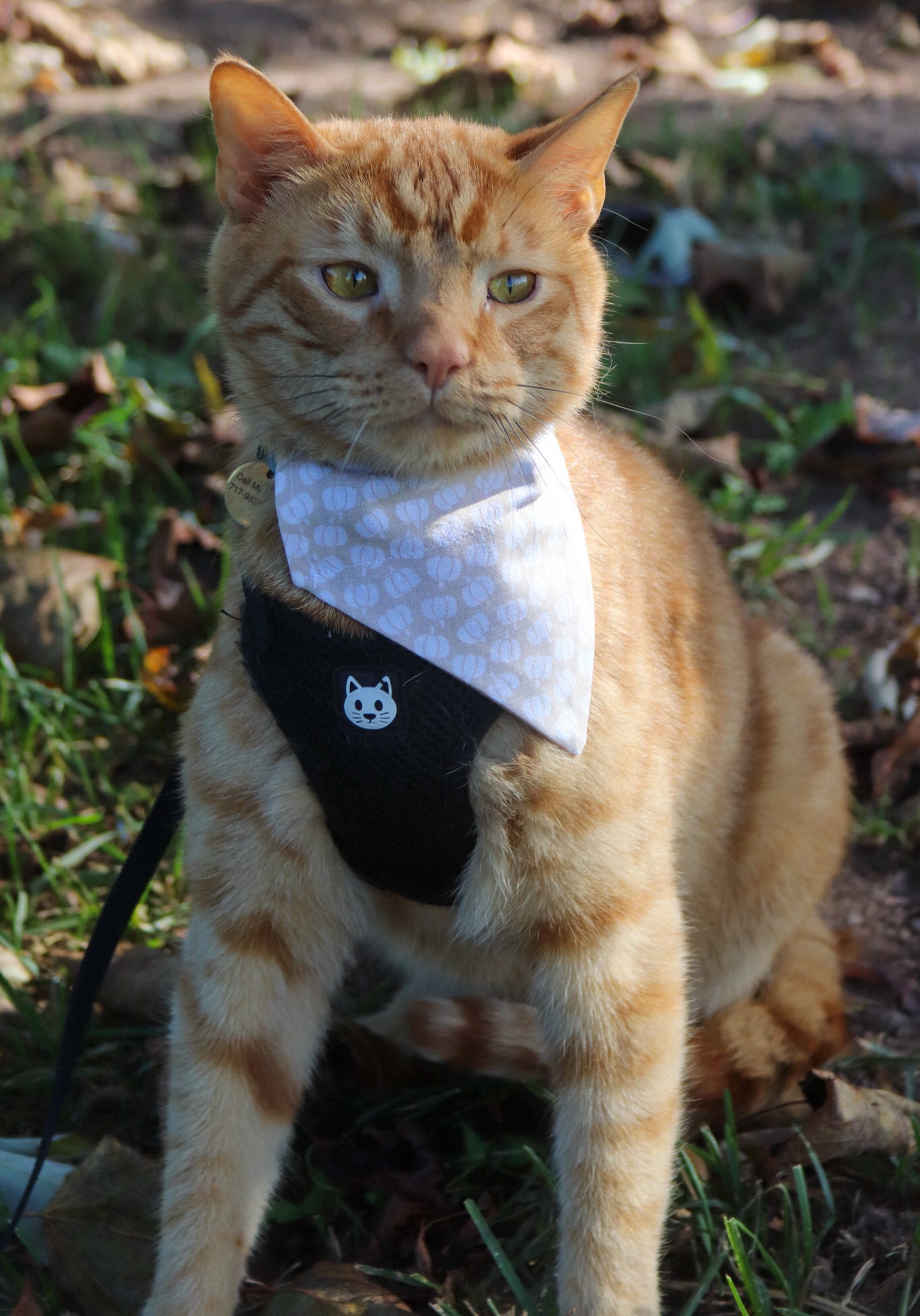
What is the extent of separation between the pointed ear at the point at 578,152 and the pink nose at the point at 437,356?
1.14 ft

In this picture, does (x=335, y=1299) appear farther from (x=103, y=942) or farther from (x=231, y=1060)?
(x=103, y=942)

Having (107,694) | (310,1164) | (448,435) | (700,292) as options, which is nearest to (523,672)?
(448,435)

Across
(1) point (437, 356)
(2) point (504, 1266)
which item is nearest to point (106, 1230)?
(2) point (504, 1266)

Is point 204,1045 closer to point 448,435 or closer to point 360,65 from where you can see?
point 448,435

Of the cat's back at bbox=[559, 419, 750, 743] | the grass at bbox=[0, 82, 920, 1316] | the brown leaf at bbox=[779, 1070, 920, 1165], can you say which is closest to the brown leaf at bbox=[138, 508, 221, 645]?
the grass at bbox=[0, 82, 920, 1316]

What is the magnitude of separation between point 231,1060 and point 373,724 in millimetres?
569

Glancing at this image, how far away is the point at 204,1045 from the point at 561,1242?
1.90ft

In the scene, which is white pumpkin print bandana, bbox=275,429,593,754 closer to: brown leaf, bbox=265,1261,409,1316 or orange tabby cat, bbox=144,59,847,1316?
orange tabby cat, bbox=144,59,847,1316

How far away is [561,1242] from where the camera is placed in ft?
5.78

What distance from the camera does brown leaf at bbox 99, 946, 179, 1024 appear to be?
2318 millimetres

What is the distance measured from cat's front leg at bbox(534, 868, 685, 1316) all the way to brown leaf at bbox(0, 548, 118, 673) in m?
1.65

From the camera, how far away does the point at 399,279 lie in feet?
5.43

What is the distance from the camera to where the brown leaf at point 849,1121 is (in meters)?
1.97

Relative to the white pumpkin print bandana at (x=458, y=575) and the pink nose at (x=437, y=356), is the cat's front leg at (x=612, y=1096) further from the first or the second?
the pink nose at (x=437, y=356)
